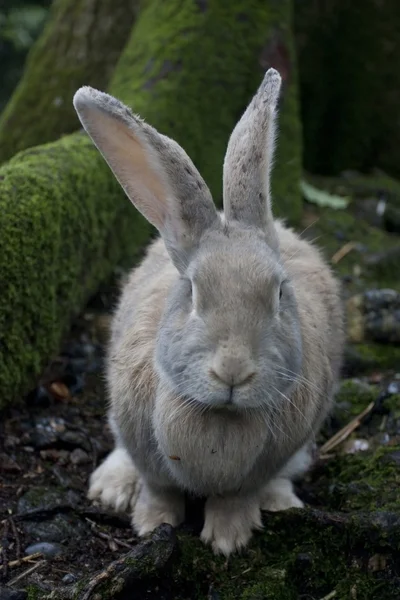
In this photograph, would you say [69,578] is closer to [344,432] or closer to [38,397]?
[38,397]

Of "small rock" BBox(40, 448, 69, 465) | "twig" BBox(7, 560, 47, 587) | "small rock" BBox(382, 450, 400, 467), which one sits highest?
"small rock" BBox(382, 450, 400, 467)

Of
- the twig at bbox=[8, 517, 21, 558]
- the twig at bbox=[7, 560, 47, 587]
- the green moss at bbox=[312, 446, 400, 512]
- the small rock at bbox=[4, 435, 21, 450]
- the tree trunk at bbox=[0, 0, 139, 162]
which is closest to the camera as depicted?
the twig at bbox=[7, 560, 47, 587]

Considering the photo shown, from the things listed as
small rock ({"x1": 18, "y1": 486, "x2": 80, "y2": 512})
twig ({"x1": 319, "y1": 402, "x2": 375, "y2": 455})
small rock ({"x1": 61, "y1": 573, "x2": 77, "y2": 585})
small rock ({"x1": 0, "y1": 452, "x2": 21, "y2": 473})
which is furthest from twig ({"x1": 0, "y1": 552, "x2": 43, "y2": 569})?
twig ({"x1": 319, "y1": 402, "x2": 375, "y2": 455})

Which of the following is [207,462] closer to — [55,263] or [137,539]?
[137,539]

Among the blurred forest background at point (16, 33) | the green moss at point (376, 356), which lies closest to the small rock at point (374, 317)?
the green moss at point (376, 356)

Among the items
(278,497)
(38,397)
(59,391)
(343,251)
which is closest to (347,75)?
(343,251)

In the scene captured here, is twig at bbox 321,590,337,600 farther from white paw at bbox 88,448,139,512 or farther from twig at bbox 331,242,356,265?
twig at bbox 331,242,356,265
